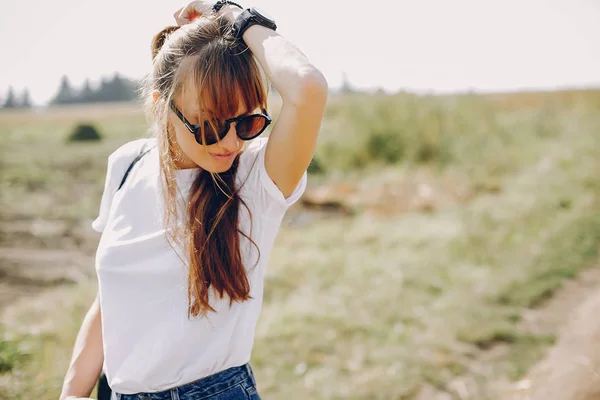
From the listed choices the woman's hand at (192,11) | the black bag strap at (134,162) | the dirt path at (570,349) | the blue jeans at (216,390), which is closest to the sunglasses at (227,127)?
the black bag strap at (134,162)

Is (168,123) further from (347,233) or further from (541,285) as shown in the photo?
(347,233)

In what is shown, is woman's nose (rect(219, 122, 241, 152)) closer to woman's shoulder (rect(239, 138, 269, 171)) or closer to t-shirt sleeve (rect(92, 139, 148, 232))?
woman's shoulder (rect(239, 138, 269, 171))

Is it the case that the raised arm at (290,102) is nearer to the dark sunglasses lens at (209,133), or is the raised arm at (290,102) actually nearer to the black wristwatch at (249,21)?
the black wristwatch at (249,21)

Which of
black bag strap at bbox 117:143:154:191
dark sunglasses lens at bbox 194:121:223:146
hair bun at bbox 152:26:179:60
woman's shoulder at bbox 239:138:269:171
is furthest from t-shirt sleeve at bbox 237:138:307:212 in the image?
hair bun at bbox 152:26:179:60

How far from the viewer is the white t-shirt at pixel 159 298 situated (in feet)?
3.81

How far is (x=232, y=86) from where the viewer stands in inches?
48.0

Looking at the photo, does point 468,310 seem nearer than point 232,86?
No

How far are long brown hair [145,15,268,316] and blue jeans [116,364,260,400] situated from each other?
18 centimetres

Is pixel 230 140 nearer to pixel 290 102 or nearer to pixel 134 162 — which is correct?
pixel 290 102

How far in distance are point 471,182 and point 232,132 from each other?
972 cm

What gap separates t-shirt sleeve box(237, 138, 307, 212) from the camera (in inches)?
49.2

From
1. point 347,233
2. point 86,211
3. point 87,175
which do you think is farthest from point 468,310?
point 87,175

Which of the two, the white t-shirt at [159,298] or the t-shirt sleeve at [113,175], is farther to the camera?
the t-shirt sleeve at [113,175]

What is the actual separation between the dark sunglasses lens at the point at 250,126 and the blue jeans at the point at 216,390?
1.98 ft
